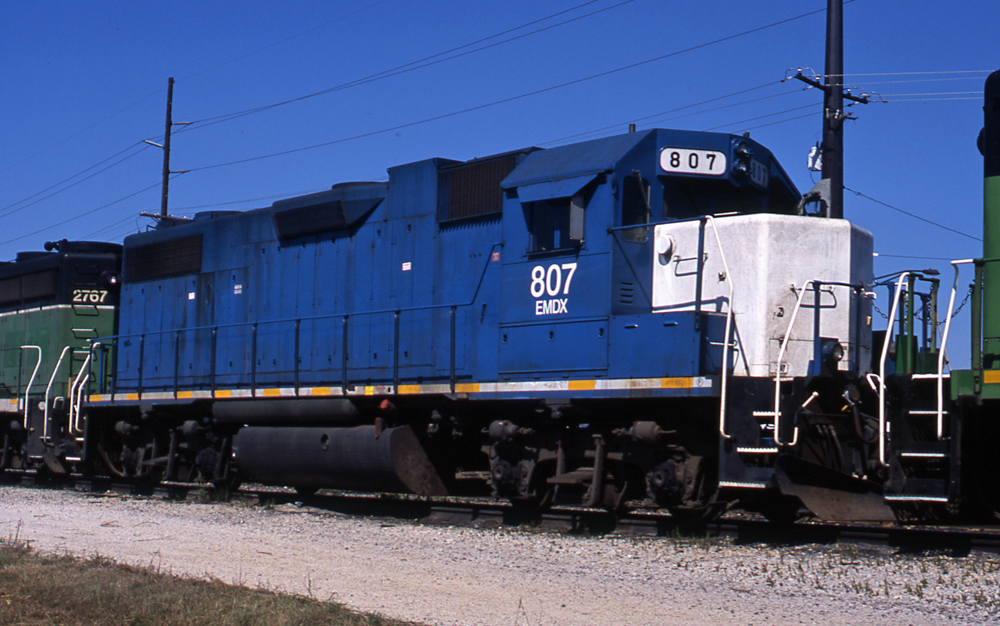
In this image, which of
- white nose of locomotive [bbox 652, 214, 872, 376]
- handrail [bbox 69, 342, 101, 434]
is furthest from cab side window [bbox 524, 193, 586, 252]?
handrail [bbox 69, 342, 101, 434]

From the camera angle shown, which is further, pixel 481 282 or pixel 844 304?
pixel 481 282

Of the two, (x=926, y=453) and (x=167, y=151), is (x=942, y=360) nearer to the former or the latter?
Result: (x=926, y=453)

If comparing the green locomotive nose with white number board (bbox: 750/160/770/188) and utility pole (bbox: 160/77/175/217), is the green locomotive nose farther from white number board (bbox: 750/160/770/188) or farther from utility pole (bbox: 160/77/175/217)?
utility pole (bbox: 160/77/175/217)

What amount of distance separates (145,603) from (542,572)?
2.60 metres

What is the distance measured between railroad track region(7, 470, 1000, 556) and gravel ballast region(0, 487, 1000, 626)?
29 centimetres

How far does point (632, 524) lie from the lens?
364 inches

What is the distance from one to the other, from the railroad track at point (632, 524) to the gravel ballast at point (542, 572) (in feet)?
0.97

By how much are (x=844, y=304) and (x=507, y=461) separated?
10.9ft

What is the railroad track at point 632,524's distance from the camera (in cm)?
783

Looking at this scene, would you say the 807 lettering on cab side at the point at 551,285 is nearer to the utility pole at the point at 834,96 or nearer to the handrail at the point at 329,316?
the handrail at the point at 329,316

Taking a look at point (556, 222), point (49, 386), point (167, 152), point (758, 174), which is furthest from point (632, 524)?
point (167, 152)

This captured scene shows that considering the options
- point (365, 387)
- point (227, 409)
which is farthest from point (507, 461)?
point (227, 409)

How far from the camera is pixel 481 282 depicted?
10.1 m

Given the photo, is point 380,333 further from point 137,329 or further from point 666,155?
point 137,329
